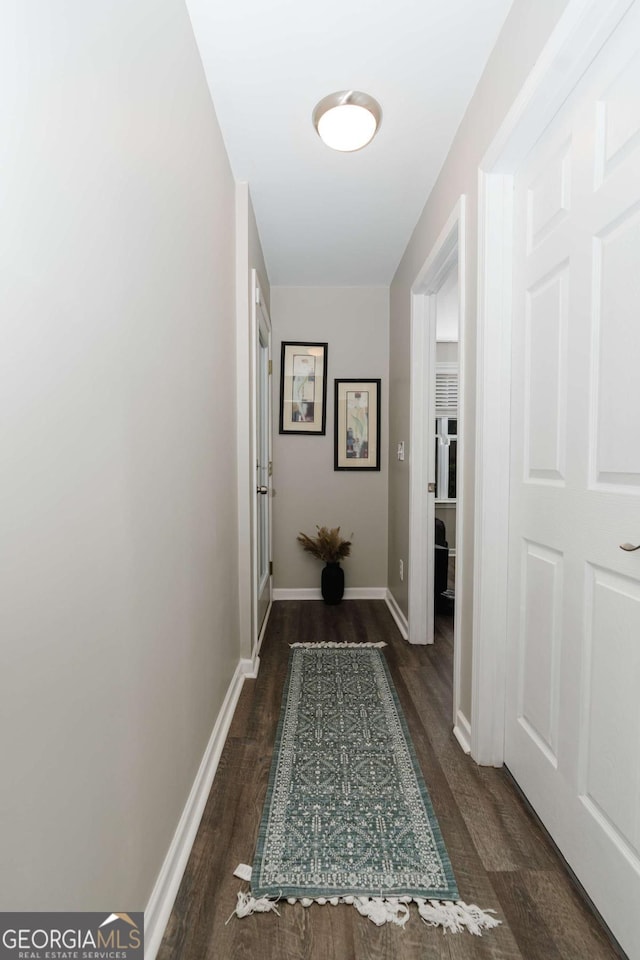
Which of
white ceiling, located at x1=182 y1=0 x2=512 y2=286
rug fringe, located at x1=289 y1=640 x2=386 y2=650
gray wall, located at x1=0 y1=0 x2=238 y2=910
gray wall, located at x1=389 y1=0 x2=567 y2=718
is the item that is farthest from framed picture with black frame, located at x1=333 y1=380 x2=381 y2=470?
gray wall, located at x1=0 y1=0 x2=238 y2=910

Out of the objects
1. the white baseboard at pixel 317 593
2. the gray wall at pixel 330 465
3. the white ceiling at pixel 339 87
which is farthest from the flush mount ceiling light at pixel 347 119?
the white baseboard at pixel 317 593

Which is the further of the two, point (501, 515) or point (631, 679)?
point (501, 515)

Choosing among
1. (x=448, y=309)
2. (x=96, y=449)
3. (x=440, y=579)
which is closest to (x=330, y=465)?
(x=440, y=579)

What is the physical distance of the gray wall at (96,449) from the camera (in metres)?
0.63

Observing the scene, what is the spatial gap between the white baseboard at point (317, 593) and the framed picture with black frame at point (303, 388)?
1256mm

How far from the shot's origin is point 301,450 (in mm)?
3896

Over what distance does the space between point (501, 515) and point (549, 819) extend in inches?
35.2

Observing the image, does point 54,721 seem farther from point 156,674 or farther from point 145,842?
point 145,842

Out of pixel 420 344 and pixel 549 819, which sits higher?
pixel 420 344

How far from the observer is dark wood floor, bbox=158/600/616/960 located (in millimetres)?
1087

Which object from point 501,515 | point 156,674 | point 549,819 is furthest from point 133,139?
point 549,819

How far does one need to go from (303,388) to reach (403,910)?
127 inches

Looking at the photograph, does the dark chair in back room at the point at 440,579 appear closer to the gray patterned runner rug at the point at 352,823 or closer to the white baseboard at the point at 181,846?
the gray patterned runner rug at the point at 352,823

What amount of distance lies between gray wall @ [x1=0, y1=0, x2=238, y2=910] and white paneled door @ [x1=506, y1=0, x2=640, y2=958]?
3.42ft
